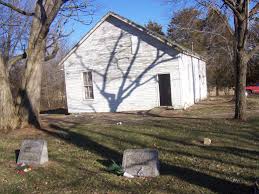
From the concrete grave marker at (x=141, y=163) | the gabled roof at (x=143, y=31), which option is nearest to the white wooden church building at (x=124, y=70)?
the gabled roof at (x=143, y=31)

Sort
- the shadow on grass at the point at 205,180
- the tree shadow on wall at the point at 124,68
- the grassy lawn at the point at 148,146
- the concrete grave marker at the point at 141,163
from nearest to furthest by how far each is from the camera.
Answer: the shadow on grass at the point at 205,180 → the grassy lawn at the point at 148,146 → the concrete grave marker at the point at 141,163 → the tree shadow on wall at the point at 124,68

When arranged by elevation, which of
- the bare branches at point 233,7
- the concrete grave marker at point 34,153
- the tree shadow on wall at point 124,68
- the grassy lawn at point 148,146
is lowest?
the grassy lawn at point 148,146

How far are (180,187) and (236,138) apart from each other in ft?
19.4

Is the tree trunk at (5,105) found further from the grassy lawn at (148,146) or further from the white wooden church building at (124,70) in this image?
the white wooden church building at (124,70)

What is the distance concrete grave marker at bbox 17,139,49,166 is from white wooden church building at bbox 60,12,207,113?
14525 mm

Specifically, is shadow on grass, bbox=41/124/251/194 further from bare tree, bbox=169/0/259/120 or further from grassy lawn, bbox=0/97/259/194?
bare tree, bbox=169/0/259/120

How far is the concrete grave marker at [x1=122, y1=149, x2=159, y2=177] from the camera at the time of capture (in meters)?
7.78

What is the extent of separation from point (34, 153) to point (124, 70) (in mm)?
15888

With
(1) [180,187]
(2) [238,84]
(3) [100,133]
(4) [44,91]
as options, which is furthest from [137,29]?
(4) [44,91]

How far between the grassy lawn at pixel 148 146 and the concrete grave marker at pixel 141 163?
0.20 metres

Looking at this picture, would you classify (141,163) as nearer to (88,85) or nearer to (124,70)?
(124,70)

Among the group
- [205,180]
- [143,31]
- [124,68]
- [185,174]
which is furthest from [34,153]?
[124,68]

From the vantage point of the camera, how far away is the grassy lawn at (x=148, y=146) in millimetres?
7164

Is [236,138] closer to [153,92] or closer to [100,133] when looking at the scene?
[100,133]
